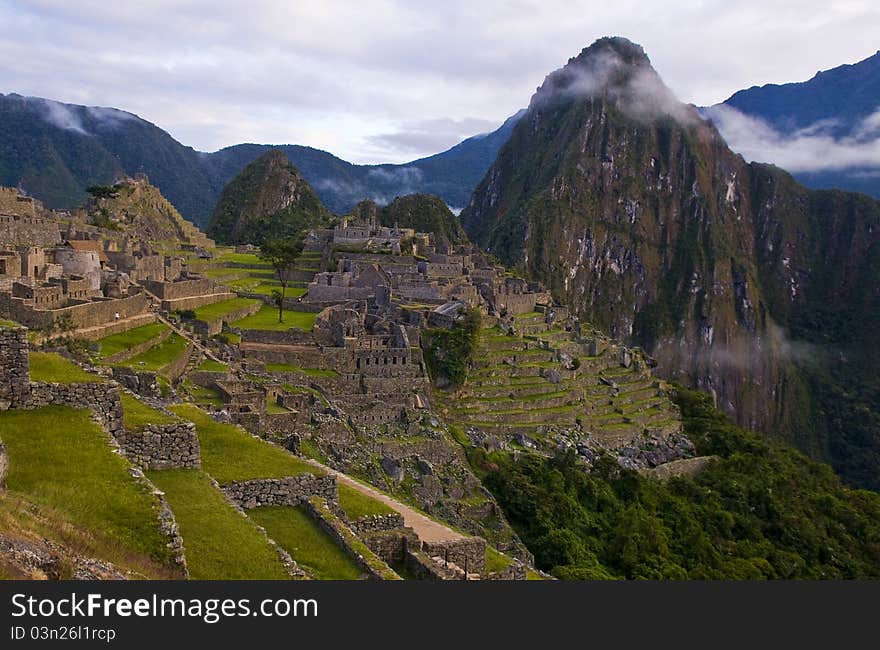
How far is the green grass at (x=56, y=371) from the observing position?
9281 mm

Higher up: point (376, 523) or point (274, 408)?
point (376, 523)

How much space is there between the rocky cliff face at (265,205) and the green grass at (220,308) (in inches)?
2075

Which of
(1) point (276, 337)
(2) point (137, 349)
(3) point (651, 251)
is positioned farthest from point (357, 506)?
(3) point (651, 251)

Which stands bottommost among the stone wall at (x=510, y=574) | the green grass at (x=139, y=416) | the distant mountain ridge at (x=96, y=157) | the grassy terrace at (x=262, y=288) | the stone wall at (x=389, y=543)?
the stone wall at (x=510, y=574)

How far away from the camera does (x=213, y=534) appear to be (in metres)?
7.84

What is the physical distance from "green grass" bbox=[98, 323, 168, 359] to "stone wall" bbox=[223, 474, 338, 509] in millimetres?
15101

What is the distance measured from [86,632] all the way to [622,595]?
172 inches

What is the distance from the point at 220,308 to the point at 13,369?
28.9 meters

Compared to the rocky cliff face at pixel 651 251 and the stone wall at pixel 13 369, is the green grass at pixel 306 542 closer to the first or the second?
the stone wall at pixel 13 369

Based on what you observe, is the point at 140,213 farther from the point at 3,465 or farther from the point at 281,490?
the point at 3,465

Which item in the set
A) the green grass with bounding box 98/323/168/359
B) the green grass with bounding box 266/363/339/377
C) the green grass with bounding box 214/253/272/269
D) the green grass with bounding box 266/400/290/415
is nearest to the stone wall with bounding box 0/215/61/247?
the green grass with bounding box 98/323/168/359

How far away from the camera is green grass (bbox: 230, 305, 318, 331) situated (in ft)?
117

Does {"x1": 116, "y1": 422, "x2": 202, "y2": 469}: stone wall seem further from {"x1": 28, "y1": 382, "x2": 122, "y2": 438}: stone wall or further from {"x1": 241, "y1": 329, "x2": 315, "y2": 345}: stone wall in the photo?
{"x1": 241, "y1": 329, "x2": 315, "y2": 345}: stone wall

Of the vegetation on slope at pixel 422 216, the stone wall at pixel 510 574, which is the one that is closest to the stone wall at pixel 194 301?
the stone wall at pixel 510 574
